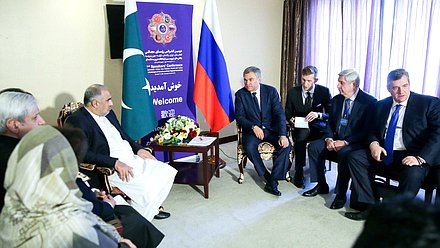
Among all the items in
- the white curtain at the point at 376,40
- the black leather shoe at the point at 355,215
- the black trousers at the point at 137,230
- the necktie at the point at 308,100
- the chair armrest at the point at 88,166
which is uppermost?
the white curtain at the point at 376,40

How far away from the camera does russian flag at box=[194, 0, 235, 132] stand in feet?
12.3

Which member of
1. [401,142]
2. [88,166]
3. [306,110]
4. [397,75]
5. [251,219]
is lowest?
[251,219]

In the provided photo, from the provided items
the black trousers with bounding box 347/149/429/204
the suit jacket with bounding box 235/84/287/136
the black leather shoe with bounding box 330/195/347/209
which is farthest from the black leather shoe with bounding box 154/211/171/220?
the black trousers with bounding box 347/149/429/204

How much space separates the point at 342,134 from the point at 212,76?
1.51 metres

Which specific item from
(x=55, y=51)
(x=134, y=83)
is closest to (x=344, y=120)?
(x=134, y=83)

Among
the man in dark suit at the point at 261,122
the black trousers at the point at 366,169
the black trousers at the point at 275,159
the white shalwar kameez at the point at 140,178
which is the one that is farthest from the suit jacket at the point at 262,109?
the white shalwar kameez at the point at 140,178

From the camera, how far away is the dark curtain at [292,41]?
5.12 meters

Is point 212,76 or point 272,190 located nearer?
point 272,190

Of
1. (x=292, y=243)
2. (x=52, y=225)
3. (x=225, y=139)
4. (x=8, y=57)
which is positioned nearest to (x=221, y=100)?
(x=225, y=139)

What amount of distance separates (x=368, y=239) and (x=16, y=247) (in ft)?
3.87

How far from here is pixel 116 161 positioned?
2561 mm

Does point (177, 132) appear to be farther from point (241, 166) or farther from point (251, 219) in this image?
point (251, 219)

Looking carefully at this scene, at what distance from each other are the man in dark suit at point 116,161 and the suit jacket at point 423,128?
6.34ft

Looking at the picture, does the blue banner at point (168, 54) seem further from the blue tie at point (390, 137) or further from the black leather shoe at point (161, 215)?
the blue tie at point (390, 137)
